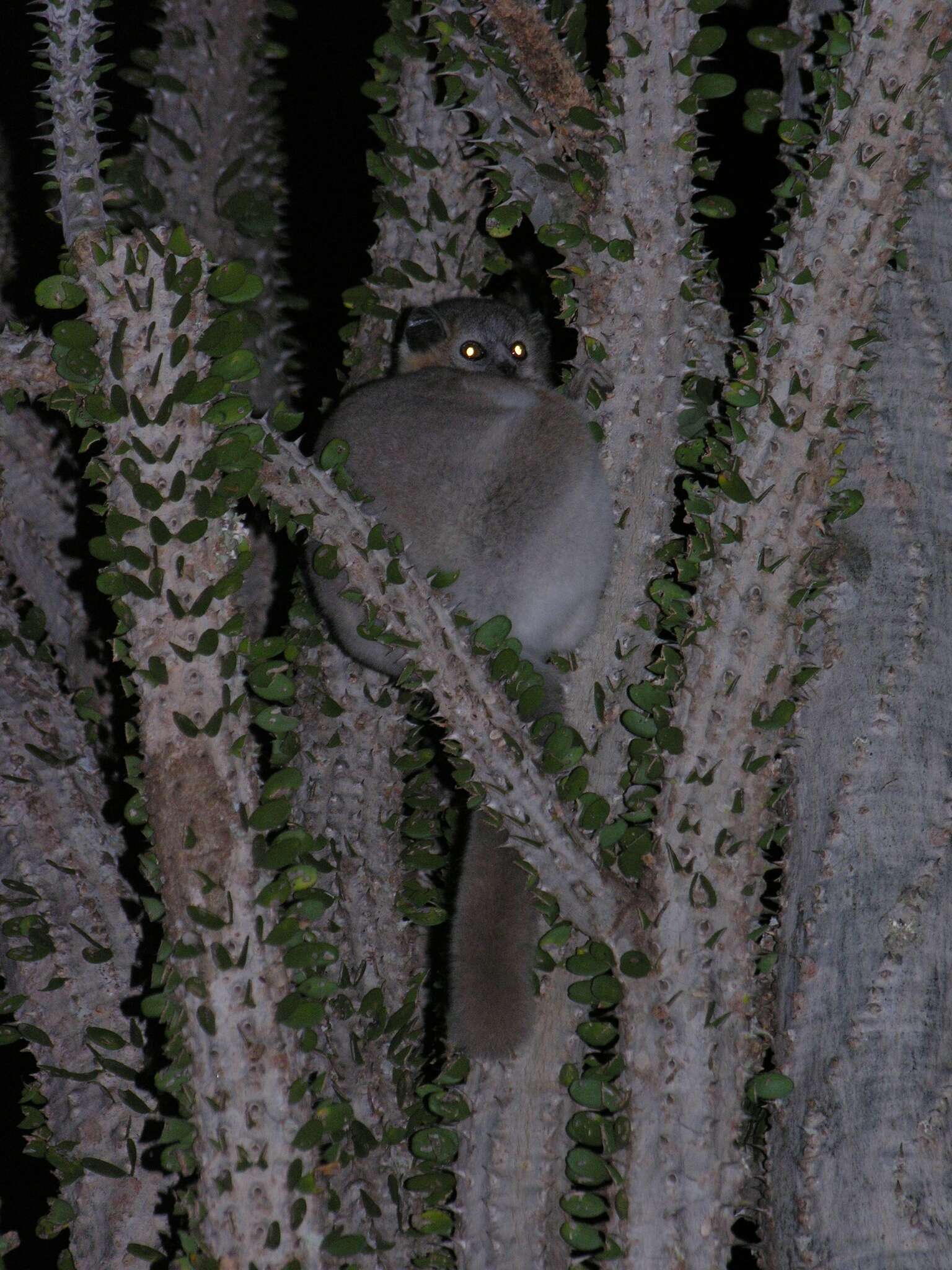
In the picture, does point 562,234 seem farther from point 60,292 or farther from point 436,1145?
point 436,1145

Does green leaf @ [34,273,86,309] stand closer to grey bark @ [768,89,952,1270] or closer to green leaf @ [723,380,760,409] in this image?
green leaf @ [723,380,760,409]

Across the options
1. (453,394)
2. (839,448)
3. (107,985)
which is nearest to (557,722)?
(839,448)

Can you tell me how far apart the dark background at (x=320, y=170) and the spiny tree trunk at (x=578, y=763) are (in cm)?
119

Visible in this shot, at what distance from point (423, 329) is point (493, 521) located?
41.5 inches

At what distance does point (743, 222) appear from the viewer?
5863mm

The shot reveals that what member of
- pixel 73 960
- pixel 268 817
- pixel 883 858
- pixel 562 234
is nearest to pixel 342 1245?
pixel 268 817

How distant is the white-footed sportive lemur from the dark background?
1.45 m

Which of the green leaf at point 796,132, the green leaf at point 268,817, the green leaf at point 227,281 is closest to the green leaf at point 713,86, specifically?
the green leaf at point 796,132

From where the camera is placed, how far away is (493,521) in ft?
9.66

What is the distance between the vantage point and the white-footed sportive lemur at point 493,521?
112 inches

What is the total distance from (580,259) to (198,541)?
1.42m

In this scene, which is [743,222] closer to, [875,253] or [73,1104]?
[875,253]

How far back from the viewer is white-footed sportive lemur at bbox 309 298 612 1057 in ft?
9.30

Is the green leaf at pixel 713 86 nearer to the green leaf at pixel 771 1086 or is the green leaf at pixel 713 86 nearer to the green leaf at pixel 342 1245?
the green leaf at pixel 771 1086
